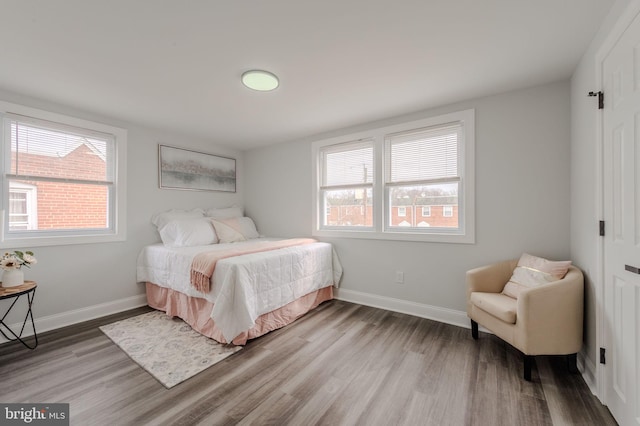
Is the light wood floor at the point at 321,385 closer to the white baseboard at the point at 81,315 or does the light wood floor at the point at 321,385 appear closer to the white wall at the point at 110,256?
the white baseboard at the point at 81,315

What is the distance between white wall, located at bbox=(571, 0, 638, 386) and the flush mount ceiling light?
2164mm

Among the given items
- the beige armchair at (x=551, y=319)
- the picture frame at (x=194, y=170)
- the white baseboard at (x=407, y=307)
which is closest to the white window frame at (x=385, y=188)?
the white baseboard at (x=407, y=307)

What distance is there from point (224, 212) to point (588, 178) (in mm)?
4114

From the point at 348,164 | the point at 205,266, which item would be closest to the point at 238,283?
the point at 205,266

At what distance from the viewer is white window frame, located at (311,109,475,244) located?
8.60 feet

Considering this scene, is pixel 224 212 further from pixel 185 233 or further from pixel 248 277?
pixel 248 277

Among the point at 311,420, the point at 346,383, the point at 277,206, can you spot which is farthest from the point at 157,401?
the point at 277,206

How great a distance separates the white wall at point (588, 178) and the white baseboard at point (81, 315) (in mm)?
4362

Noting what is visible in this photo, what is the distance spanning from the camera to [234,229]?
12.3ft

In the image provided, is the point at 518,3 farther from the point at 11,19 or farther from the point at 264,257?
the point at 11,19

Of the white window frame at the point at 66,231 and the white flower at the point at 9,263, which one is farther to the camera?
the white window frame at the point at 66,231

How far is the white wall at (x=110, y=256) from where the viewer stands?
8.52 ft

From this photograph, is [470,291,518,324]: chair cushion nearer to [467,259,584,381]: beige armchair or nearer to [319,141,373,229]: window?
Answer: [467,259,584,381]: beige armchair

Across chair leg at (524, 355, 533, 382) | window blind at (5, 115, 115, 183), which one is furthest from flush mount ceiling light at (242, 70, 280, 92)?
chair leg at (524, 355, 533, 382)
